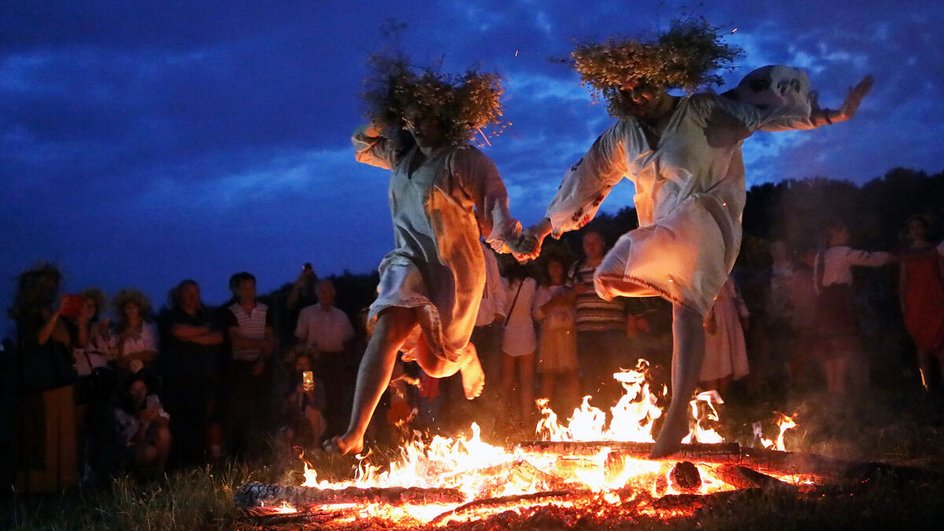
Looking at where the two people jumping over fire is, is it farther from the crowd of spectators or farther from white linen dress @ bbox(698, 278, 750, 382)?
white linen dress @ bbox(698, 278, 750, 382)

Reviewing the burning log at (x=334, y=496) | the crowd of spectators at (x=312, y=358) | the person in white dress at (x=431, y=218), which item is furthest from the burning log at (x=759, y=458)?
the crowd of spectators at (x=312, y=358)

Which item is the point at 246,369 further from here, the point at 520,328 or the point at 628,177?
the point at 628,177

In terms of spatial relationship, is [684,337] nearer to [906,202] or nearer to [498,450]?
[498,450]

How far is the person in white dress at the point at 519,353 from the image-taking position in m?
10.4

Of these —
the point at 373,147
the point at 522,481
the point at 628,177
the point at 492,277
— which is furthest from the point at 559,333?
the point at 522,481

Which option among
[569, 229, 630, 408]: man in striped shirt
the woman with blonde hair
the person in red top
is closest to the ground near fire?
the woman with blonde hair

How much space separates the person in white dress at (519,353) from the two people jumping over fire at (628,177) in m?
3.66

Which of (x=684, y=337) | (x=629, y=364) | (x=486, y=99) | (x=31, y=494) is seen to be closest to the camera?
(x=684, y=337)

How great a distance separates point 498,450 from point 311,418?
118 inches

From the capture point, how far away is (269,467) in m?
7.52

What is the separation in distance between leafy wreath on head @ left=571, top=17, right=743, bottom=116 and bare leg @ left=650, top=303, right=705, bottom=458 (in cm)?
145

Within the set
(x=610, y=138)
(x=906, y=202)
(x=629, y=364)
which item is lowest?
(x=629, y=364)

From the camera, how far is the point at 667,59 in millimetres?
6230

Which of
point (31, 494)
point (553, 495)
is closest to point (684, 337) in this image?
point (553, 495)
